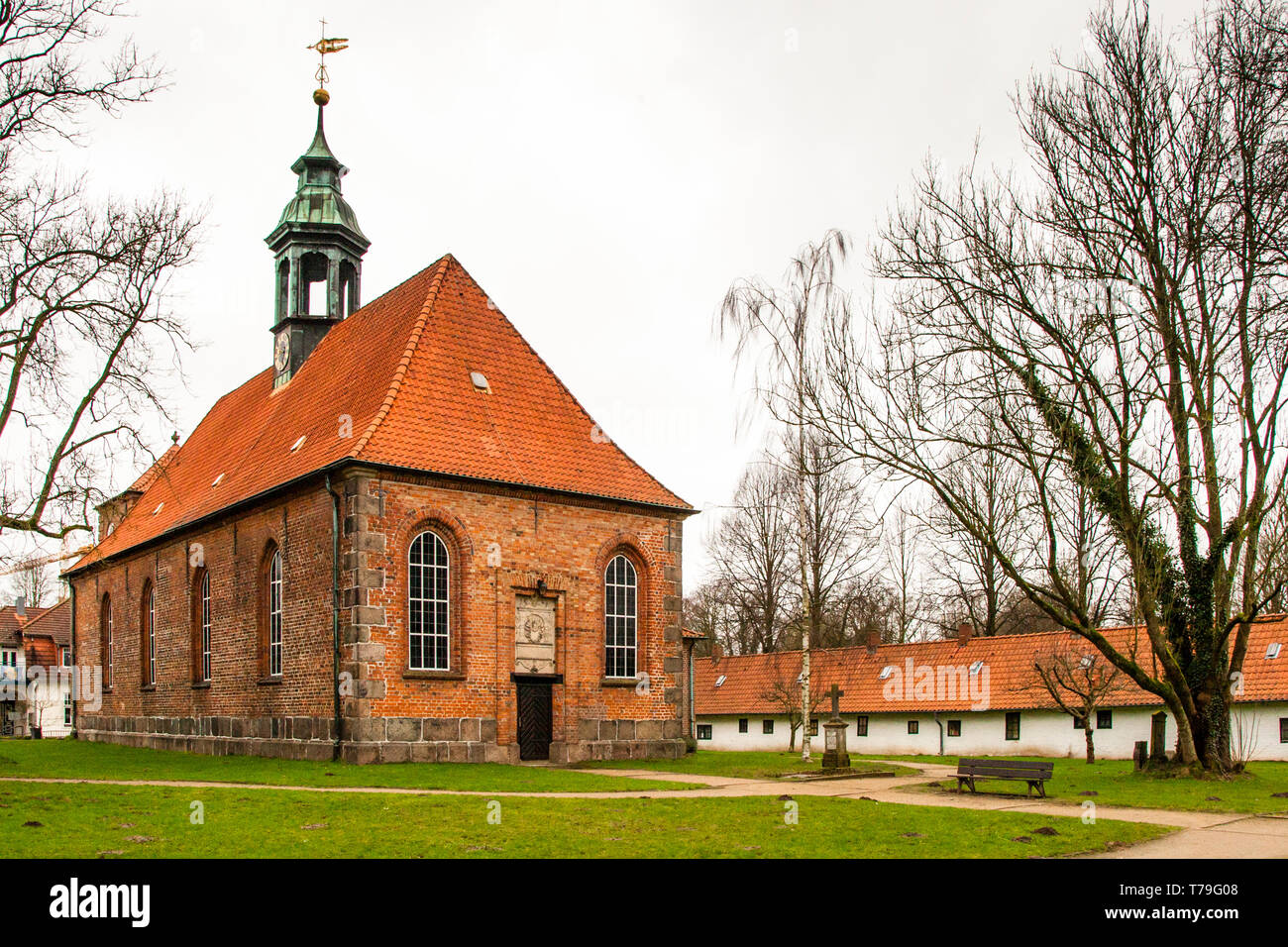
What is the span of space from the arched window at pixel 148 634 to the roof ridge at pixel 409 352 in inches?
449

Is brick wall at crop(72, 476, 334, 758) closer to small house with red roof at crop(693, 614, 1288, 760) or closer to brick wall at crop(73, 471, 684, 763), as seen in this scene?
brick wall at crop(73, 471, 684, 763)

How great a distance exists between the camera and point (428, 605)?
71.5 feet

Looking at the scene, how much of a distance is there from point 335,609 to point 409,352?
5546 millimetres

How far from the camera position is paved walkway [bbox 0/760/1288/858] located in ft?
36.1

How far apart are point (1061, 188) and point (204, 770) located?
17.6 metres

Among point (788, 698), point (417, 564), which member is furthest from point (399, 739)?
point (788, 698)

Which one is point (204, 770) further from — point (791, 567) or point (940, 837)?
point (791, 567)

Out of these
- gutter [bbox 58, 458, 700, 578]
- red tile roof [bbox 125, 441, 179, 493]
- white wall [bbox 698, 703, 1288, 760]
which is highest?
red tile roof [bbox 125, 441, 179, 493]

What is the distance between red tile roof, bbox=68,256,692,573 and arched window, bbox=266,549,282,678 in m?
1.57

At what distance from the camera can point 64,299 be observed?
65.1 ft

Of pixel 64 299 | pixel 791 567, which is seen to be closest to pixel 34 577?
pixel 791 567

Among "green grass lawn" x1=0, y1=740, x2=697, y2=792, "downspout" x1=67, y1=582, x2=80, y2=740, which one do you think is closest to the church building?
"green grass lawn" x1=0, y1=740, x2=697, y2=792

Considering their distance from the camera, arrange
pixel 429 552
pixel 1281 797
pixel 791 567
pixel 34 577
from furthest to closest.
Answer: pixel 34 577
pixel 791 567
pixel 429 552
pixel 1281 797

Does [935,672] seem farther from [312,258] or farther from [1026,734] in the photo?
[312,258]
